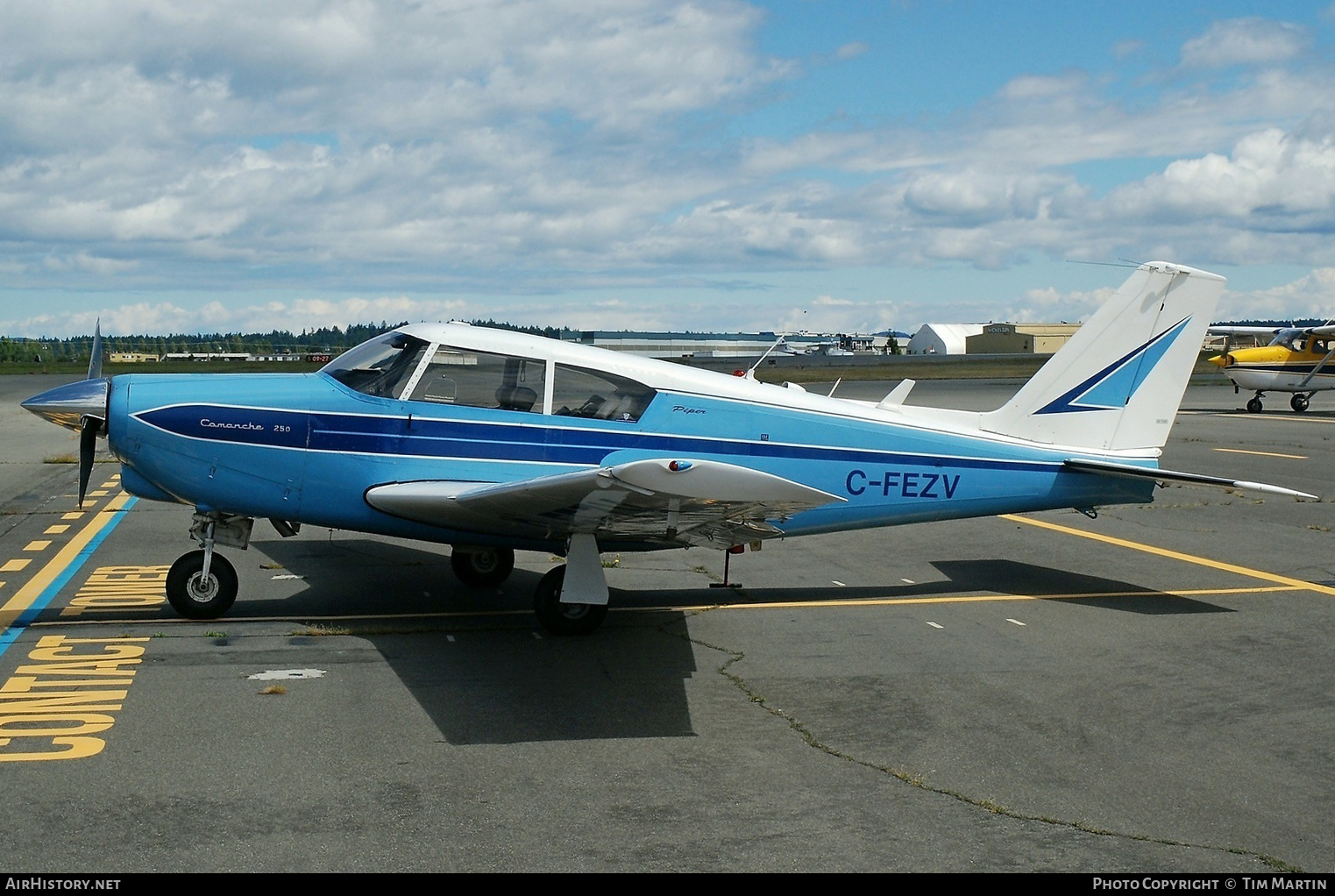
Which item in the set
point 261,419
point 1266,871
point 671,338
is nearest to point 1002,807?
point 1266,871

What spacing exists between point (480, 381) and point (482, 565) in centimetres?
221

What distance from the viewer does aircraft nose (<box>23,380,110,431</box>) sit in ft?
28.2

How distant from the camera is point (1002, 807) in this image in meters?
5.37

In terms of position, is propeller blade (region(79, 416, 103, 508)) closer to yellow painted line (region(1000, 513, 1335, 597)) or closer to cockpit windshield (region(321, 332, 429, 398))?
cockpit windshield (region(321, 332, 429, 398))

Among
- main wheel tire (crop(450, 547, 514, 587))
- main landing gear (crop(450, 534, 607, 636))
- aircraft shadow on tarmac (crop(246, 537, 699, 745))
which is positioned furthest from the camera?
main wheel tire (crop(450, 547, 514, 587))

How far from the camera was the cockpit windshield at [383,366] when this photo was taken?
29.1ft

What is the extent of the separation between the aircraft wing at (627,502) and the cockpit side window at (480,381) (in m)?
0.71

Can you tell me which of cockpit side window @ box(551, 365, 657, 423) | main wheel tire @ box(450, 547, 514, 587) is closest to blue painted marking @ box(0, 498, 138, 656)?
main wheel tire @ box(450, 547, 514, 587)

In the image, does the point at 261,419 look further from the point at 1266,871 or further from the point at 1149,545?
the point at 1149,545

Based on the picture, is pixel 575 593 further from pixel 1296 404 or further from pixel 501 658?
pixel 1296 404

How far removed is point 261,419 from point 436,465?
141 cm

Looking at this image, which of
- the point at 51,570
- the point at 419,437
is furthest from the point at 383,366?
the point at 51,570

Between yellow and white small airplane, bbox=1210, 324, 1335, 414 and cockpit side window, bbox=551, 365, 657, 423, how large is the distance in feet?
103

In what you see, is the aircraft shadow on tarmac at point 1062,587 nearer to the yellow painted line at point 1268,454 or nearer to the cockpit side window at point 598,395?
the cockpit side window at point 598,395
